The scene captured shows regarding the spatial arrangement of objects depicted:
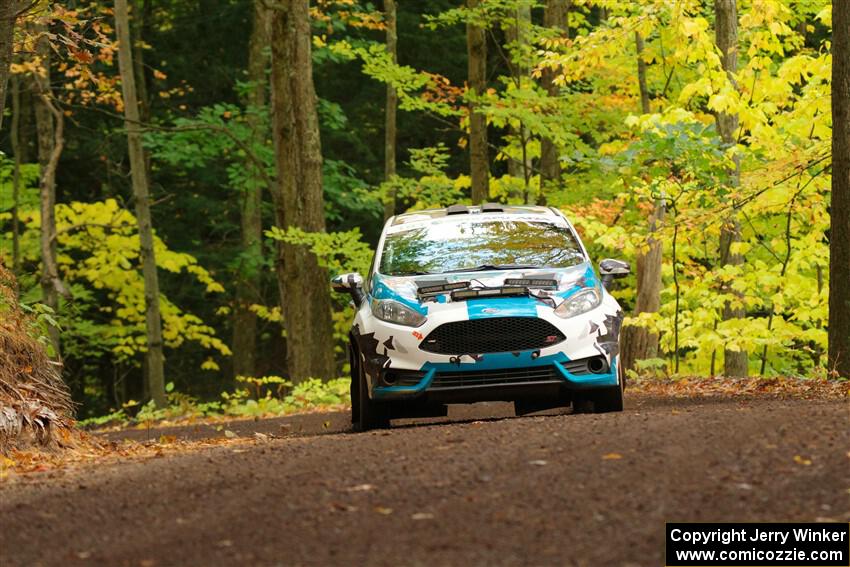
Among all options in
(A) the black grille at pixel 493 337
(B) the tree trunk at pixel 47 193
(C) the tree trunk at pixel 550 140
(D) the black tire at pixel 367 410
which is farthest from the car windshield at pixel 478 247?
(B) the tree trunk at pixel 47 193

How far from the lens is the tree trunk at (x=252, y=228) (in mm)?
28625

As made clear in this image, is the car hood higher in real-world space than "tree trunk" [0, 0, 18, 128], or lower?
lower

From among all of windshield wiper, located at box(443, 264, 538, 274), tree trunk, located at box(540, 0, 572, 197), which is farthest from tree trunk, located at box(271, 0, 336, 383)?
windshield wiper, located at box(443, 264, 538, 274)

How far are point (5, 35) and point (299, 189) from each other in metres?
10.6

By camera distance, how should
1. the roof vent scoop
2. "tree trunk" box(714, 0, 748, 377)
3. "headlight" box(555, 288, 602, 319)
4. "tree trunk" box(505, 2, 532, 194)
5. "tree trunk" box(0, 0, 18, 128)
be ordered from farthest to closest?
"tree trunk" box(505, 2, 532, 194) → "tree trunk" box(714, 0, 748, 377) → the roof vent scoop → "tree trunk" box(0, 0, 18, 128) → "headlight" box(555, 288, 602, 319)

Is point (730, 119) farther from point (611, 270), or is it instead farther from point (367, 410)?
point (367, 410)

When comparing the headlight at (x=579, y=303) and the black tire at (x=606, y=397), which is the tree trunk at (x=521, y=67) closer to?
the headlight at (x=579, y=303)

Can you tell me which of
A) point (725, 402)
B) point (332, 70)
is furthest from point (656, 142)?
point (332, 70)

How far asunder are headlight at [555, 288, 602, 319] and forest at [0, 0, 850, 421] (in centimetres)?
314

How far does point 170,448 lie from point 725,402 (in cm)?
520

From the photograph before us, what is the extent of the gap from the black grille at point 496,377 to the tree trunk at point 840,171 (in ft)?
12.1

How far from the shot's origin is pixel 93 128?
109ft

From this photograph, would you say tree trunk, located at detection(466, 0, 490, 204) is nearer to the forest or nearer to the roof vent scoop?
the forest

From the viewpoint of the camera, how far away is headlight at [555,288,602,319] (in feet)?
32.8
